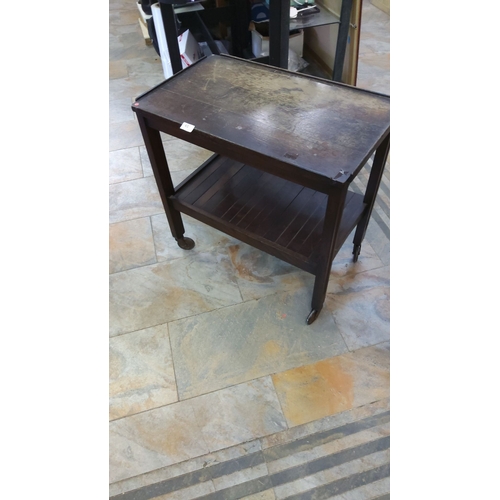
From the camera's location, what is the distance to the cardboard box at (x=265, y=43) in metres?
2.65

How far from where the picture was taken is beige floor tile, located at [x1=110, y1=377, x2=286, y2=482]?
1243 millimetres

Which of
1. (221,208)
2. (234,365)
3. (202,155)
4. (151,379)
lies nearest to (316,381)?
(234,365)

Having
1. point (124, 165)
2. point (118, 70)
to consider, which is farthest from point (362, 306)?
point (118, 70)

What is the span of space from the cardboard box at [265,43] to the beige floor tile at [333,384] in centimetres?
220

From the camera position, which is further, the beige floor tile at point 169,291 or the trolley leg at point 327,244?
the beige floor tile at point 169,291

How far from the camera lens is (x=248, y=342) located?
1.49 meters

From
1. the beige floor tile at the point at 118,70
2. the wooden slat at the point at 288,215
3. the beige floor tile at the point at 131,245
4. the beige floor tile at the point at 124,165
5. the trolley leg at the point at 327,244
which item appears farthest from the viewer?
the beige floor tile at the point at 118,70

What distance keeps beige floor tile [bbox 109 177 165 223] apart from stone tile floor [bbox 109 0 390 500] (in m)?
0.01

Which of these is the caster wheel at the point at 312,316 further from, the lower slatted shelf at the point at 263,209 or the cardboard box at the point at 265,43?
the cardboard box at the point at 265,43

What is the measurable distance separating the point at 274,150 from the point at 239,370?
0.82 metres

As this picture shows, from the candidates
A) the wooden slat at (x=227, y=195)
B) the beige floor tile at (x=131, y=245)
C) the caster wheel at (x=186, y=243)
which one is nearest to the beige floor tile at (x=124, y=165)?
the beige floor tile at (x=131, y=245)

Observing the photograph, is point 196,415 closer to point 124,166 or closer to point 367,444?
point 367,444

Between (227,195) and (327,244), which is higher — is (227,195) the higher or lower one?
the lower one

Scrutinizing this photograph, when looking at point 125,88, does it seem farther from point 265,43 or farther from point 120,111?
point 265,43
